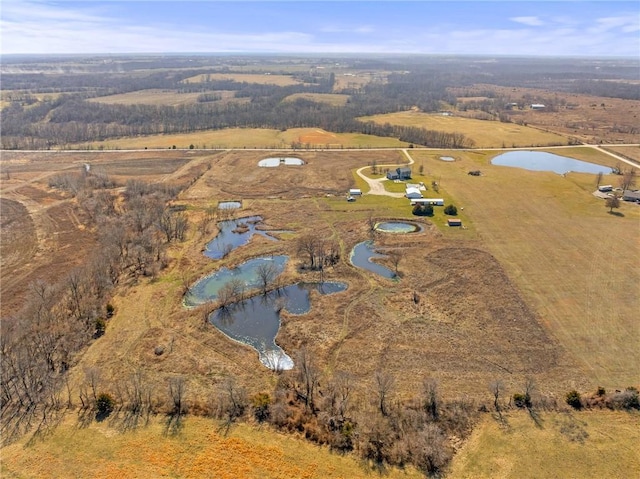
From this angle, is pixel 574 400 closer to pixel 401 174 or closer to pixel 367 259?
pixel 367 259

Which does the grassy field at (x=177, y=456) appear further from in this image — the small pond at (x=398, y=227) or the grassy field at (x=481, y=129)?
the grassy field at (x=481, y=129)

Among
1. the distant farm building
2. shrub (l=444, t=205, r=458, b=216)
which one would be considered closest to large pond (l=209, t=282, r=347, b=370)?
shrub (l=444, t=205, r=458, b=216)

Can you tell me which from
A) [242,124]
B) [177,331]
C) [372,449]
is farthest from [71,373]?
[242,124]

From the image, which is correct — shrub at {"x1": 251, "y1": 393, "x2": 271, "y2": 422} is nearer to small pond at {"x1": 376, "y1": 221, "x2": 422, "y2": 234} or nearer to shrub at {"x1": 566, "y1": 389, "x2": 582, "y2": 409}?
shrub at {"x1": 566, "y1": 389, "x2": 582, "y2": 409}

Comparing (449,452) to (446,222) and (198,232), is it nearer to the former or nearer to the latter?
(446,222)

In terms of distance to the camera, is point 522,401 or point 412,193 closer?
point 522,401

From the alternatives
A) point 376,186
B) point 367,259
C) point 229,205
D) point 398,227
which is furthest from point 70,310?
point 376,186
